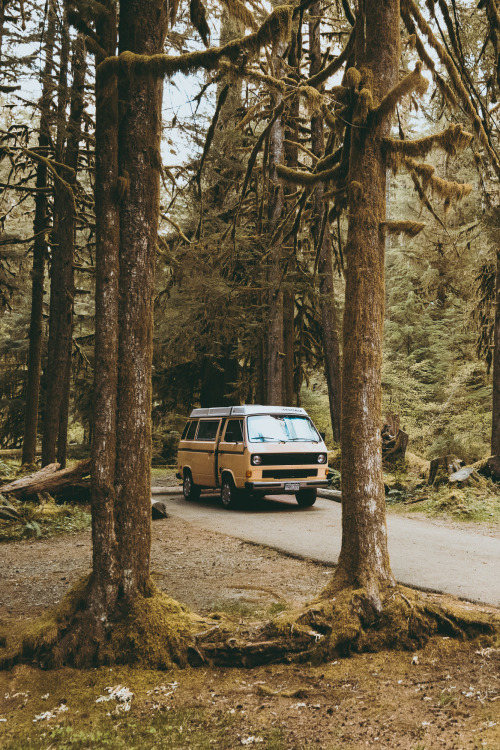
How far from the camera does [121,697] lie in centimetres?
472

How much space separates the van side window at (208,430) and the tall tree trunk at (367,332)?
9.79 metres

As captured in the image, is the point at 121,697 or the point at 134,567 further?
the point at 134,567

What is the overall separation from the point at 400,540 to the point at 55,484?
7.67 metres

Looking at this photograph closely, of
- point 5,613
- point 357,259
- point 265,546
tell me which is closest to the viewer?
point 357,259

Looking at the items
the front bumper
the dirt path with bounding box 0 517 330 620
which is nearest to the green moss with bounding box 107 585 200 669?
the dirt path with bounding box 0 517 330 620

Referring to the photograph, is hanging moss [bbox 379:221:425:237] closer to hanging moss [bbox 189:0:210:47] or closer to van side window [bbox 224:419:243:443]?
hanging moss [bbox 189:0:210:47]

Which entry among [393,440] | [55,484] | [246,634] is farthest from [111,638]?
[393,440]

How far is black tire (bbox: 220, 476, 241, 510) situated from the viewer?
1444 centimetres

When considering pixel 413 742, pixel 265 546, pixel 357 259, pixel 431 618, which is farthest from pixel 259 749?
pixel 265 546

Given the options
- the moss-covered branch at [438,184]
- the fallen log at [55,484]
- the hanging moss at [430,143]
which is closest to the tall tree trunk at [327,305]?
the fallen log at [55,484]

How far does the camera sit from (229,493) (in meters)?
14.6

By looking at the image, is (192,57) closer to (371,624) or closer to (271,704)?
(371,624)

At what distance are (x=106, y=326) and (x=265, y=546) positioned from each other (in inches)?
222

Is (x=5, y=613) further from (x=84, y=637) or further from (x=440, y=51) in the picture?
(x=440, y=51)
